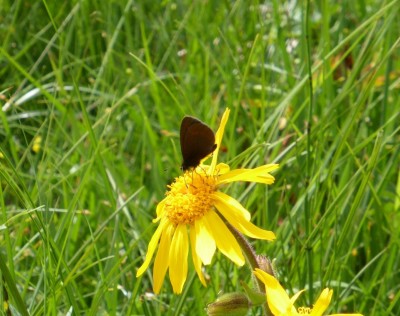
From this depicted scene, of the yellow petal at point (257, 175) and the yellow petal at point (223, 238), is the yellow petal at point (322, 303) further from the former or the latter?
the yellow petal at point (257, 175)

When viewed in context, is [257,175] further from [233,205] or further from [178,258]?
[178,258]

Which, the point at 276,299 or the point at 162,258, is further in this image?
the point at 162,258

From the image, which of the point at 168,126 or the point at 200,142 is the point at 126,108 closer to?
the point at 168,126

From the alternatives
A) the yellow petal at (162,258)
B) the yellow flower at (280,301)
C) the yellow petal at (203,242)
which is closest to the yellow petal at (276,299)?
the yellow flower at (280,301)

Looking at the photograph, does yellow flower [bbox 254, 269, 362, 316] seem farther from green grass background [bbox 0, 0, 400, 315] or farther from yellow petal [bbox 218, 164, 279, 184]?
green grass background [bbox 0, 0, 400, 315]

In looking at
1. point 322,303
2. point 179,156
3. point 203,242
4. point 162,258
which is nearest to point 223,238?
point 203,242

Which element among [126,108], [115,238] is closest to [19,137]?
[126,108]

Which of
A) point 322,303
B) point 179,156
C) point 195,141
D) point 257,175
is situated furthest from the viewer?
point 179,156
